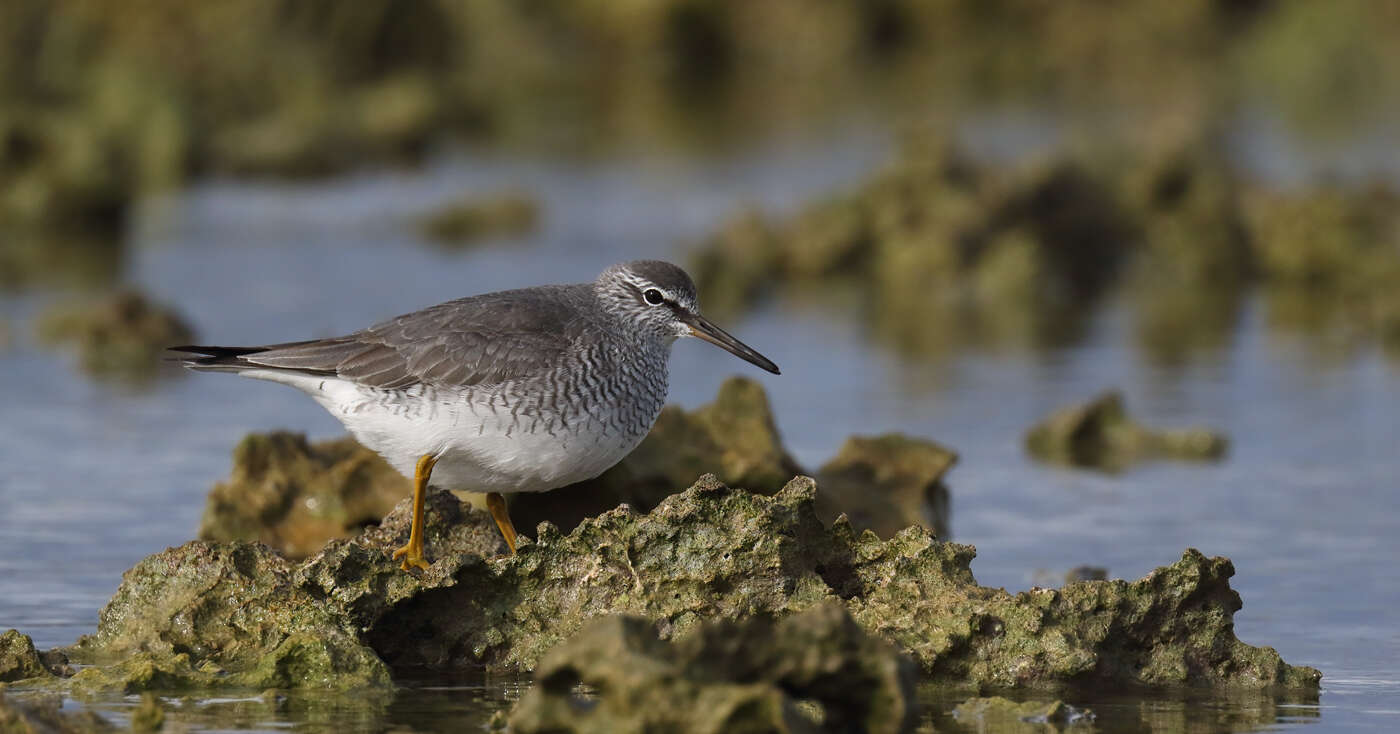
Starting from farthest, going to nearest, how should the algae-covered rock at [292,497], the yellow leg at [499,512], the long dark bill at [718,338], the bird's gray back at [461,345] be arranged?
the algae-covered rock at [292,497] → the long dark bill at [718,338] → the yellow leg at [499,512] → the bird's gray back at [461,345]

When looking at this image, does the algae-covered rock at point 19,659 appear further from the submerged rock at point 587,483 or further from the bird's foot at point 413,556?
the submerged rock at point 587,483

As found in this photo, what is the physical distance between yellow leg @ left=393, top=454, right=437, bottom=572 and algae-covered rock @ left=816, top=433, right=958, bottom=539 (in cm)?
254

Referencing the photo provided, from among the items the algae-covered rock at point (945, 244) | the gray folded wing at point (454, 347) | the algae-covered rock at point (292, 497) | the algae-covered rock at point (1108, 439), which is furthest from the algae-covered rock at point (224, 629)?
the algae-covered rock at point (945, 244)

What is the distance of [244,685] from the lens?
7965 millimetres

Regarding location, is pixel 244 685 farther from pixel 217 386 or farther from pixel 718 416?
pixel 217 386

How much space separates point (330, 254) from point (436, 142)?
1186 centimetres

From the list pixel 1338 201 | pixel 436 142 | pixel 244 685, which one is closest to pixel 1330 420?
pixel 1338 201

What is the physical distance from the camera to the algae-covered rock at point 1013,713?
7.54 m

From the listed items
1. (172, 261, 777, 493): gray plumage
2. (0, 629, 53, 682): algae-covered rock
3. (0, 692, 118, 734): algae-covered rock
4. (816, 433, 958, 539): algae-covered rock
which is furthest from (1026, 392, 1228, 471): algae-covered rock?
(0, 692, 118, 734): algae-covered rock

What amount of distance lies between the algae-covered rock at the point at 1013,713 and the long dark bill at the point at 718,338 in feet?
8.79

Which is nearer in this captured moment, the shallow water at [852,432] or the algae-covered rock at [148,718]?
the algae-covered rock at [148,718]

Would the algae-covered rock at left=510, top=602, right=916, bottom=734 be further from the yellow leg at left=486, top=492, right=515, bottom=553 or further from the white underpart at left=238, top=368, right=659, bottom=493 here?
the yellow leg at left=486, top=492, right=515, bottom=553

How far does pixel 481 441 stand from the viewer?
914 cm

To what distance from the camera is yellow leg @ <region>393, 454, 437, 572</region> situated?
8.91 metres
